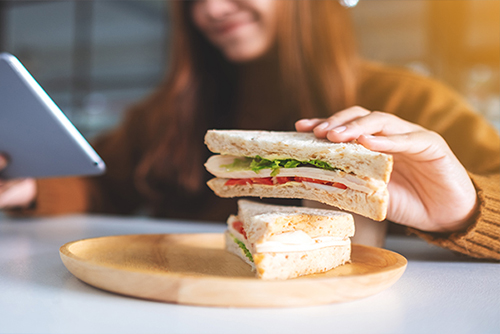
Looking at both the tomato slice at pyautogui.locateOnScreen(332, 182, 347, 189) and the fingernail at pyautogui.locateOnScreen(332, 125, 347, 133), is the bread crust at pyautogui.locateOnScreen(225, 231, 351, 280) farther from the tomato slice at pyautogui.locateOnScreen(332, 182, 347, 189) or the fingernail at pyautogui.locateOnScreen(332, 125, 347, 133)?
the fingernail at pyautogui.locateOnScreen(332, 125, 347, 133)

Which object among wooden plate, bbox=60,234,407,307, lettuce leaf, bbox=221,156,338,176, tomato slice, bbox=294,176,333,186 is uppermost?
lettuce leaf, bbox=221,156,338,176

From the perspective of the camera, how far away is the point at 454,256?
4.75 feet

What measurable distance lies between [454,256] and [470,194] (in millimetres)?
319

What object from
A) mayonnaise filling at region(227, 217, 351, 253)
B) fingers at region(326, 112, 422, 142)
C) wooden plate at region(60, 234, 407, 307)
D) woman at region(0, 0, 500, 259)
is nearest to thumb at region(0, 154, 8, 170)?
woman at region(0, 0, 500, 259)

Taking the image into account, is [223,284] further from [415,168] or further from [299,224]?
[415,168]

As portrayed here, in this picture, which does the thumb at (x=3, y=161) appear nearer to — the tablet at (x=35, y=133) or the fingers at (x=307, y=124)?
the tablet at (x=35, y=133)

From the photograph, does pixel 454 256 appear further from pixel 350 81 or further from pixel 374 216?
pixel 350 81

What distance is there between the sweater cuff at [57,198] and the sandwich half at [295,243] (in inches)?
64.9

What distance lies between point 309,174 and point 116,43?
230 inches

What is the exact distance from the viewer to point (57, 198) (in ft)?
7.90

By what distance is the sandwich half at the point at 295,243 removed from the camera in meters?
0.97

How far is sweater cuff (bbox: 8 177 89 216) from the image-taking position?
2.32 meters

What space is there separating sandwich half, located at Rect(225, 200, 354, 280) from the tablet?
2.19 feet

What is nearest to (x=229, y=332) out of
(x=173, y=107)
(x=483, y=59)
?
(x=173, y=107)
